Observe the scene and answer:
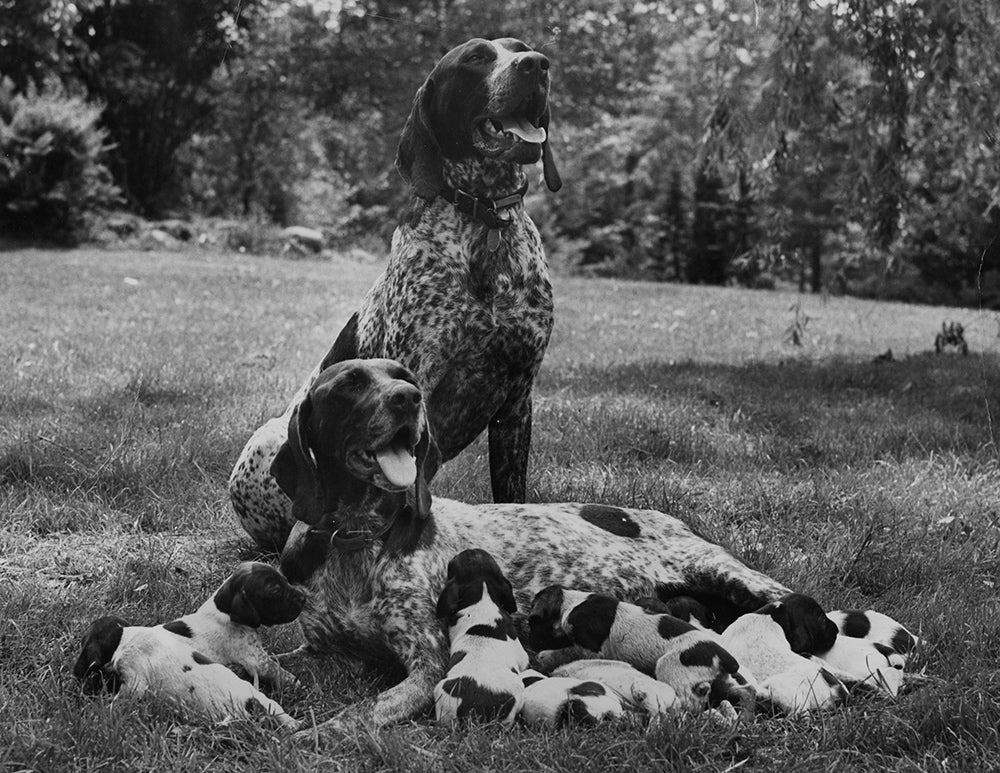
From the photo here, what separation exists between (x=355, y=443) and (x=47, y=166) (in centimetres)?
1566

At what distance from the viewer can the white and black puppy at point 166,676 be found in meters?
2.95

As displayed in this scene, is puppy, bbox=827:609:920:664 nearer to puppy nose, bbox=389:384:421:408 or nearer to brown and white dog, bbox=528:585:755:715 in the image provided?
brown and white dog, bbox=528:585:755:715

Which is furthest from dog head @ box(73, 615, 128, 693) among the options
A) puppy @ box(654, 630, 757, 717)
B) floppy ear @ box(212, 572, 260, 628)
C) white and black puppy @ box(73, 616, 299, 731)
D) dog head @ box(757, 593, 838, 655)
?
dog head @ box(757, 593, 838, 655)

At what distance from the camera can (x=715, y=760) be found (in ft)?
8.98

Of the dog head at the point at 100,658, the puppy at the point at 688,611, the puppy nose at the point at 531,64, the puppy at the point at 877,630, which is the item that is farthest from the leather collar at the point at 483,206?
the dog head at the point at 100,658

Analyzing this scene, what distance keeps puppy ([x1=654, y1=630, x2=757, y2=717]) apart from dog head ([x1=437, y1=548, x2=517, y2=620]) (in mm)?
533

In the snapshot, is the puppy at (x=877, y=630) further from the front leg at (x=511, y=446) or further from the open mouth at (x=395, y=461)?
the front leg at (x=511, y=446)

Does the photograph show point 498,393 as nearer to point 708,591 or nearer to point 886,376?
point 708,591

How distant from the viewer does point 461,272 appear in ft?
14.0

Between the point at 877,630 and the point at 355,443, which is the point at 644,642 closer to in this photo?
the point at 877,630

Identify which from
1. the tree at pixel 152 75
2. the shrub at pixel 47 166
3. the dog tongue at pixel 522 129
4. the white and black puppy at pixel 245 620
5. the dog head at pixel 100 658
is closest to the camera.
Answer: the dog head at pixel 100 658

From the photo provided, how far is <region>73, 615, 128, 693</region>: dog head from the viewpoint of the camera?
305 cm

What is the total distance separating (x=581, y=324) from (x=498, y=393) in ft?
22.7

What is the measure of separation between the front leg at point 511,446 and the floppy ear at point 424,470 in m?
0.86
